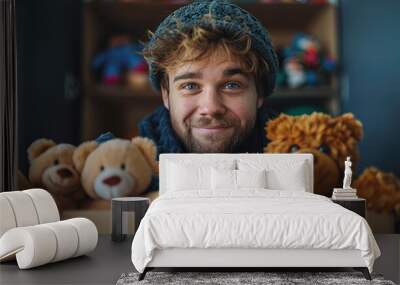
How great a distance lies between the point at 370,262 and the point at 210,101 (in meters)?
2.35

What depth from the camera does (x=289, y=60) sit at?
5938mm

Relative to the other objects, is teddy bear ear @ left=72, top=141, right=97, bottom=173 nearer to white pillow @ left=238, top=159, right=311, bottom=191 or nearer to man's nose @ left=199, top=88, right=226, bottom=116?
man's nose @ left=199, top=88, right=226, bottom=116

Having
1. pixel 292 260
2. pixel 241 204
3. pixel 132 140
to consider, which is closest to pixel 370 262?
pixel 292 260

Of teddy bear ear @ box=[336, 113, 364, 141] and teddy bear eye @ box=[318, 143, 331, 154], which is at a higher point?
teddy bear ear @ box=[336, 113, 364, 141]

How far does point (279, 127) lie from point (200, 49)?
1019 mm

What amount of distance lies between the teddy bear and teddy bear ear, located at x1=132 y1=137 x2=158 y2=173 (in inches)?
40.5

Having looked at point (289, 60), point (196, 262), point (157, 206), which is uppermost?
point (289, 60)

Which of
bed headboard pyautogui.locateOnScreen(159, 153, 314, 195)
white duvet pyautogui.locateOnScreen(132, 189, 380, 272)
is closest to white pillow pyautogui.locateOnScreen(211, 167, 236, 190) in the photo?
bed headboard pyautogui.locateOnScreen(159, 153, 314, 195)

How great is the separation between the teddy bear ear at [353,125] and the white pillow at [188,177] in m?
1.30

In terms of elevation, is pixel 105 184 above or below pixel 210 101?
below

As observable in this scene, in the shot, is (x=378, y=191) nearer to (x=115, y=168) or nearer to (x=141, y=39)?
(x=115, y=168)

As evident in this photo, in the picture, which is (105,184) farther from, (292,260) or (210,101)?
(292,260)

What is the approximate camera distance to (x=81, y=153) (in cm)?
593

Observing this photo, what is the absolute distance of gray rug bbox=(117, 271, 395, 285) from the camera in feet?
12.9
